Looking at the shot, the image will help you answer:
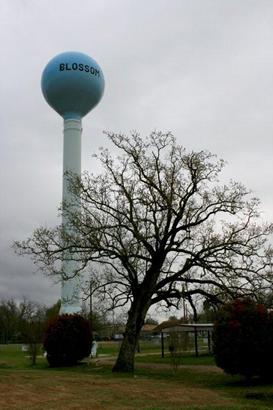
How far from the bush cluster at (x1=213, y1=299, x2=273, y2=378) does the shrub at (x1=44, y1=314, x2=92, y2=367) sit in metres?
14.0

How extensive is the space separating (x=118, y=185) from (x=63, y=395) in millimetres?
11572

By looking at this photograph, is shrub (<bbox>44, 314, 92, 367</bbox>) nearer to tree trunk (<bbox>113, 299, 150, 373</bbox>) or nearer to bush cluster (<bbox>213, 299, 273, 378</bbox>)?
tree trunk (<bbox>113, 299, 150, 373</bbox>)

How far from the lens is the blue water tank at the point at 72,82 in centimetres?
4066

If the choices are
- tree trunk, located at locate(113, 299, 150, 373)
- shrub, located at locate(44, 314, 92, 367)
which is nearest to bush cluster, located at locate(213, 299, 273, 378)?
tree trunk, located at locate(113, 299, 150, 373)

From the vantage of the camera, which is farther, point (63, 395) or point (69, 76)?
point (69, 76)

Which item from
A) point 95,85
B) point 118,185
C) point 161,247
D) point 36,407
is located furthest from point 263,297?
point 95,85

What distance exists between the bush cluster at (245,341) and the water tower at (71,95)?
19673 mm

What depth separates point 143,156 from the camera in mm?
25453

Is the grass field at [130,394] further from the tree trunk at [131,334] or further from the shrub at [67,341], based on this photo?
the shrub at [67,341]

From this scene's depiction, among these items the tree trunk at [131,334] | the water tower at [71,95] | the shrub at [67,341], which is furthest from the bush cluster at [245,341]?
the water tower at [71,95]

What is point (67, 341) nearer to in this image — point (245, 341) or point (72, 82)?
point (245, 341)

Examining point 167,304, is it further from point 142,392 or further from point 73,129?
point 73,129

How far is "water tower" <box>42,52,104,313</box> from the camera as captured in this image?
40688 millimetres

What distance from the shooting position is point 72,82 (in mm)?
40625
